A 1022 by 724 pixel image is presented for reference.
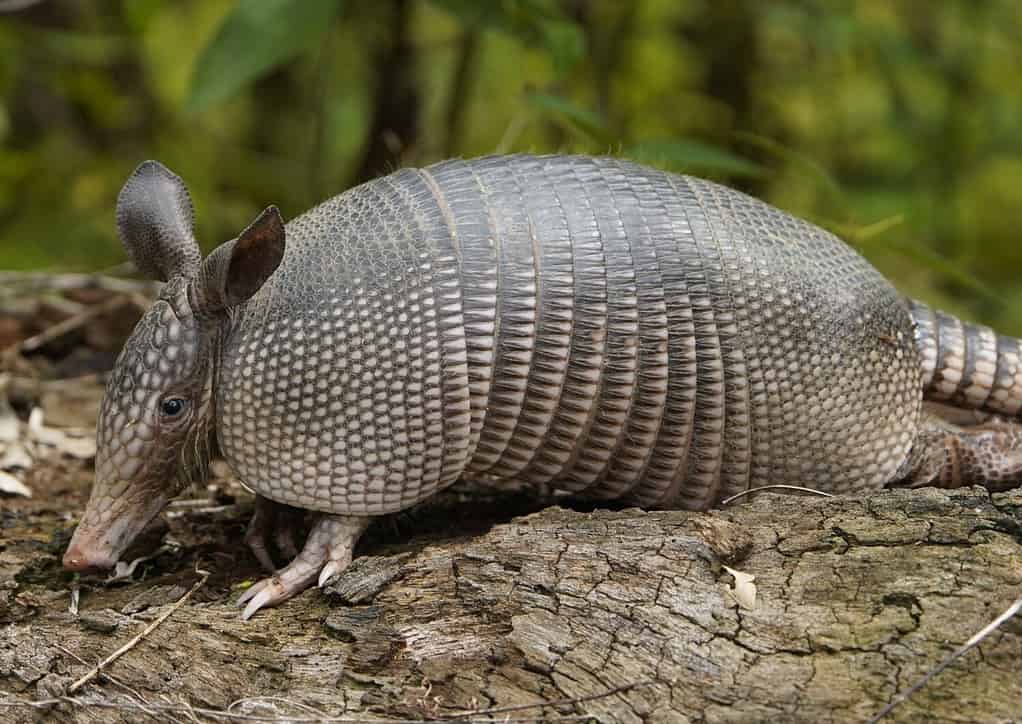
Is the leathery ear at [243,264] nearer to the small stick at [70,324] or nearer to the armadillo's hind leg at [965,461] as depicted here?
the armadillo's hind leg at [965,461]

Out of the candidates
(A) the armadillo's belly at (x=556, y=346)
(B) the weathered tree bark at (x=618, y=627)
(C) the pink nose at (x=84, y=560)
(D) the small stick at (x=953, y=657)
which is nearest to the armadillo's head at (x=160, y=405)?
(C) the pink nose at (x=84, y=560)

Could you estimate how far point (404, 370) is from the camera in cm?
346

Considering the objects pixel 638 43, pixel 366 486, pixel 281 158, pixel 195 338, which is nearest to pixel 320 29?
pixel 195 338

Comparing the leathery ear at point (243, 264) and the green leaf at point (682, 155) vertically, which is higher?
the green leaf at point (682, 155)

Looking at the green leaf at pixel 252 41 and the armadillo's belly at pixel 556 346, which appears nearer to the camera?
the armadillo's belly at pixel 556 346

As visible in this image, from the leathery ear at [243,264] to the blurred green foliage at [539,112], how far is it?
308 centimetres

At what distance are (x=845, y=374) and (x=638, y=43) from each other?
5.78 meters

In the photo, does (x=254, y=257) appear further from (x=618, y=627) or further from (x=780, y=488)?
(x=780, y=488)

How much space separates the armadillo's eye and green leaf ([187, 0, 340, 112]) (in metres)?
1.68

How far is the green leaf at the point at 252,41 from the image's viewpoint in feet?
15.5

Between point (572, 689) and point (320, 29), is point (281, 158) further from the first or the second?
point (572, 689)

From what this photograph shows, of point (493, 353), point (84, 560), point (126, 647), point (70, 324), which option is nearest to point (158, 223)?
point (84, 560)

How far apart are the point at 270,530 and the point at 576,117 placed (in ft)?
7.19

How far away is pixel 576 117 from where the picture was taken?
4750mm
